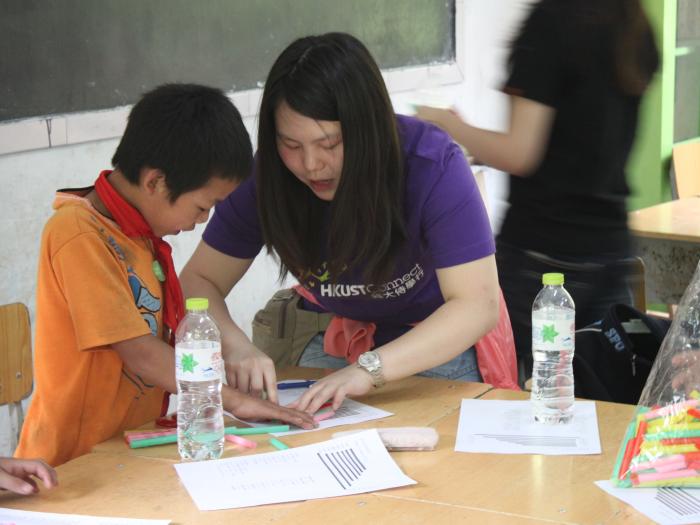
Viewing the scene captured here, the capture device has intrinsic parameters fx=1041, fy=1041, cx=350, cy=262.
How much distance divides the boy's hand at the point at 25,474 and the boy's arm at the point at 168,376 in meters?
0.32

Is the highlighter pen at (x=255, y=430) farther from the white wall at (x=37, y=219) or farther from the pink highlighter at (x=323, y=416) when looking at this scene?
the white wall at (x=37, y=219)

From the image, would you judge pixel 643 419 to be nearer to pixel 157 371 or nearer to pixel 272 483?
pixel 272 483

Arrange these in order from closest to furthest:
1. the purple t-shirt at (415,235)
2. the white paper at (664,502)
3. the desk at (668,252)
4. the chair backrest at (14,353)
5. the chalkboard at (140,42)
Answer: the white paper at (664,502) < the purple t-shirt at (415,235) < the chair backrest at (14,353) < the chalkboard at (140,42) < the desk at (668,252)

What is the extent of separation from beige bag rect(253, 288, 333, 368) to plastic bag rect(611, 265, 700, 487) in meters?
0.89

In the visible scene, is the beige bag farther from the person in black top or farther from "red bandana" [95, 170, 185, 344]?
the person in black top

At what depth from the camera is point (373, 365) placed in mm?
1905

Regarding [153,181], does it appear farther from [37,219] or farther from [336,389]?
[37,219]

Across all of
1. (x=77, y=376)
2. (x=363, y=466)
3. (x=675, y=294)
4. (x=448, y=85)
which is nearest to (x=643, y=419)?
(x=363, y=466)

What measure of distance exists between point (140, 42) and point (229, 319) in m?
1.19

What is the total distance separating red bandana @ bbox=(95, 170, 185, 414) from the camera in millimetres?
1835

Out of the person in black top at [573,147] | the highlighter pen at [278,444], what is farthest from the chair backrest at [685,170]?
the highlighter pen at [278,444]

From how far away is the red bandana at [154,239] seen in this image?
1.83m

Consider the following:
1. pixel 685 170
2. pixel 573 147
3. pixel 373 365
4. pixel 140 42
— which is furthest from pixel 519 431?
pixel 685 170

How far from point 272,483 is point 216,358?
0.21 meters
